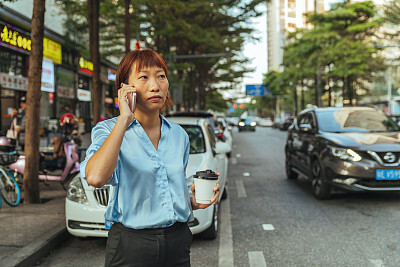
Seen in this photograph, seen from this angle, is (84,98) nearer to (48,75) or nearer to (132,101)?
(48,75)

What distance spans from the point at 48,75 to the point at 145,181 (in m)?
18.9

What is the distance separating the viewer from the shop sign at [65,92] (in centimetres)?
2068

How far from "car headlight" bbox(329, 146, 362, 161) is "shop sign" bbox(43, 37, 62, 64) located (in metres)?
14.8

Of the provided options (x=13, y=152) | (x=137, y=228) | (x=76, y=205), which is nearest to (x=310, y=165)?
(x=76, y=205)

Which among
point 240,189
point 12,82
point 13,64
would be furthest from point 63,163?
point 13,64

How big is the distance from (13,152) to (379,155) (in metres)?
5.62

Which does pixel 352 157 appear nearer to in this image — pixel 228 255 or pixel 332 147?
pixel 332 147

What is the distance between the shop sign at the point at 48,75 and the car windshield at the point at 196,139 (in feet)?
46.2

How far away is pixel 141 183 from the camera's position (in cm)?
166

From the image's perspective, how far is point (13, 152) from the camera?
6.44 m

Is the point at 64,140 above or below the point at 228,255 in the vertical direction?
above

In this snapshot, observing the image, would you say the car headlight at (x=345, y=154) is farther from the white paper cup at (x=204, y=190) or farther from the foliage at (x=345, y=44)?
the foliage at (x=345, y=44)

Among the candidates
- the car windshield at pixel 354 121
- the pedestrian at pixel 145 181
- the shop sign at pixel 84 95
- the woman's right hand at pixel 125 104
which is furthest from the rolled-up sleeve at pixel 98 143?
the shop sign at pixel 84 95

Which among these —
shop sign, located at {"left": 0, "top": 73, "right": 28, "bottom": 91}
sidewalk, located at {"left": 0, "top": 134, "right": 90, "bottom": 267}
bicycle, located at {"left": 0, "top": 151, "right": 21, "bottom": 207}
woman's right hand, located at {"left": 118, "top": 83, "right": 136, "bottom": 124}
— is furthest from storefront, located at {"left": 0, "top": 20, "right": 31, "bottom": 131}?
woman's right hand, located at {"left": 118, "top": 83, "right": 136, "bottom": 124}
